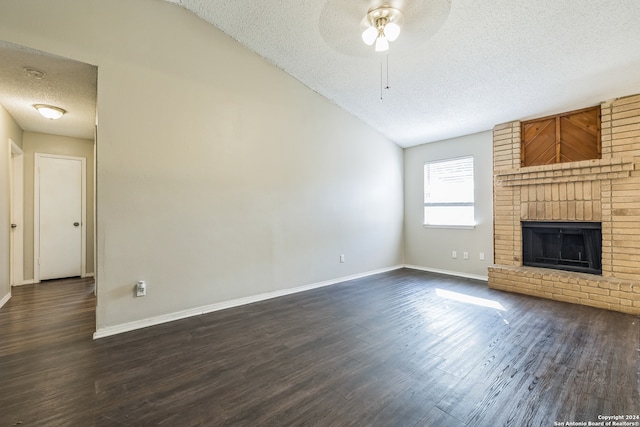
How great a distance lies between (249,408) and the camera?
1.57 meters

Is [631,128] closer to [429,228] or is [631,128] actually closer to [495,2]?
[495,2]

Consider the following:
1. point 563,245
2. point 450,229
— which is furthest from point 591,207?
point 450,229

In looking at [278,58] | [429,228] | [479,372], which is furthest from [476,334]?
[278,58]

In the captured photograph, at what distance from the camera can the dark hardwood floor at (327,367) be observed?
60.2 inches

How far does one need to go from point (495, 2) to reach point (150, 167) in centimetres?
364

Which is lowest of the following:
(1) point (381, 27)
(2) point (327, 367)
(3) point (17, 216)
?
(2) point (327, 367)

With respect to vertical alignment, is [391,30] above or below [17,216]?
above

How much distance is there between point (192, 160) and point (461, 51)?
3.26 meters

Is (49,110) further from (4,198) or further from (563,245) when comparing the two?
(563,245)

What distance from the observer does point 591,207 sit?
3594 millimetres

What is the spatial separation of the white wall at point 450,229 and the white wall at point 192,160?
6.30 ft

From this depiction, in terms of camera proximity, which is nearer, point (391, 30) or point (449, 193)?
point (391, 30)

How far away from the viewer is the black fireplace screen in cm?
363

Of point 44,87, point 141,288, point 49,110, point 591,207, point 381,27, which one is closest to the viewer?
point 381,27
